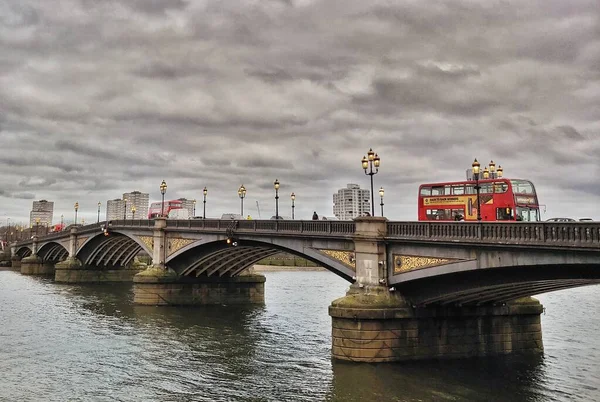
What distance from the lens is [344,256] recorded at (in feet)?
90.2

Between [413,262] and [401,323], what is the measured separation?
285cm

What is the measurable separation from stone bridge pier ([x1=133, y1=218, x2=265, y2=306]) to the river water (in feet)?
7.92

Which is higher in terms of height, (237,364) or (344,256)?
(344,256)

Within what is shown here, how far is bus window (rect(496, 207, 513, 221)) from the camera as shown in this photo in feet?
87.1

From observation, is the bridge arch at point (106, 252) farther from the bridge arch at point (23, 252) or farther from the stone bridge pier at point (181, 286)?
the bridge arch at point (23, 252)

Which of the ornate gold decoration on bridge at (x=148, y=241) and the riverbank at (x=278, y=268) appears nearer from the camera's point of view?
the ornate gold decoration on bridge at (x=148, y=241)

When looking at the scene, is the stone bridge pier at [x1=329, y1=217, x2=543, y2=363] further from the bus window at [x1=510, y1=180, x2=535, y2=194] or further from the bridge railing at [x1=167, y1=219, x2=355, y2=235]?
the bus window at [x1=510, y1=180, x2=535, y2=194]

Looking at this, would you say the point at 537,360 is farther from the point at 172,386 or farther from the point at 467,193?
the point at 172,386

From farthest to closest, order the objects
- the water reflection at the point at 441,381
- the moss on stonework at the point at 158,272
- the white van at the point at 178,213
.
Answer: the white van at the point at 178,213 < the moss on stonework at the point at 158,272 < the water reflection at the point at 441,381

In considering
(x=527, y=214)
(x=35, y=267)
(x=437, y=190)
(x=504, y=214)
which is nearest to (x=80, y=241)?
(x=35, y=267)

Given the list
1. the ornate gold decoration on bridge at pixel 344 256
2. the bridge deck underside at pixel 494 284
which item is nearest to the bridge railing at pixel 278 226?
the ornate gold decoration on bridge at pixel 344 256

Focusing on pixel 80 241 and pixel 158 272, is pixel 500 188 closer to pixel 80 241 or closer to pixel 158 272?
pixel 158 272

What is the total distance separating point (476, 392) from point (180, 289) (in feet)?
106

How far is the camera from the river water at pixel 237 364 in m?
21.0
